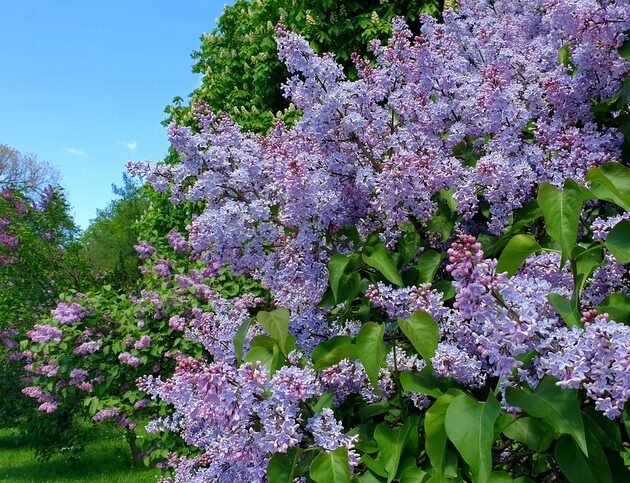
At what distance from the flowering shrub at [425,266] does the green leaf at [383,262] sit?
14 millimetres

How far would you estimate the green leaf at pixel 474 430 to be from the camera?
1501 mm

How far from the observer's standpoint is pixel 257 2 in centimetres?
1133

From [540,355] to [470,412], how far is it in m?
0.25

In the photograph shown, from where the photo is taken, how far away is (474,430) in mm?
1539

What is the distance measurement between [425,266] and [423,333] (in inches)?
20.6

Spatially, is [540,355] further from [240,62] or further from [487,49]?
[240,62]

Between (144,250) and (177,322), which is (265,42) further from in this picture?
(177,322)

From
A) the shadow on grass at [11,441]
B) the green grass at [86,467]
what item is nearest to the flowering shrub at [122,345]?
the green grass at [86,467]

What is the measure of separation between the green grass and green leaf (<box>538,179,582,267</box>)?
7726 mm

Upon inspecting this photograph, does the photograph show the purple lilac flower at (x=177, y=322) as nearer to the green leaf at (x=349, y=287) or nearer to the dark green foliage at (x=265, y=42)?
the dark green foliage at (x=265, y=42)

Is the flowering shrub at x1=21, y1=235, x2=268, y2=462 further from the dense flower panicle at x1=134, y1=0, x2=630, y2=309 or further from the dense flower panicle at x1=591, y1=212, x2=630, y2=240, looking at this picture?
the dense flower panicle at x1=591, y1=212, x2=630, y2=240

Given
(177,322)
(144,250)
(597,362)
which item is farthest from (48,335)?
(597,362)

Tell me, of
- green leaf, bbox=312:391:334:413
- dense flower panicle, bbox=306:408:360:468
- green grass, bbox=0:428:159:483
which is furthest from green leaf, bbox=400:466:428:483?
green grass, bbox=0:428:159:483

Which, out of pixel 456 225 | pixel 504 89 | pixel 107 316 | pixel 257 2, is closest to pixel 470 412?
pixel 456 225
